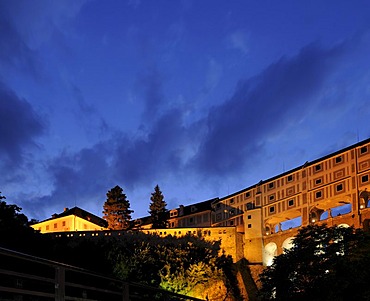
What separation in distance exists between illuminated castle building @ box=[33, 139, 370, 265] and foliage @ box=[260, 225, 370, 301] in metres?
22.8

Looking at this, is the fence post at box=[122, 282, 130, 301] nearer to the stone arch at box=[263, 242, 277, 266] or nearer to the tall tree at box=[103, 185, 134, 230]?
the stone arch at box=[263, 242, 277, 266]

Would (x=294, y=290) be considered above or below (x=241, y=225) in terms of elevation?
below

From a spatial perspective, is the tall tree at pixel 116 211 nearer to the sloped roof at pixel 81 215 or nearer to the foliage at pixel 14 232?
the sloped roof at pixel 81 215

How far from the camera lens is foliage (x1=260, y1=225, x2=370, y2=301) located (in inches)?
627

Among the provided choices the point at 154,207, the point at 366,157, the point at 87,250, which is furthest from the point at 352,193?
the point at 154,207

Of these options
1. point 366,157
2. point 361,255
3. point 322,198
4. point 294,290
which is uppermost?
point 366,157

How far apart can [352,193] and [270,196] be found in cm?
1020

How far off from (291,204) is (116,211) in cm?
1986

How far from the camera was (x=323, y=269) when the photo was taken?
17812 millimetres

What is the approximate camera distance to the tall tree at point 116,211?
192ft

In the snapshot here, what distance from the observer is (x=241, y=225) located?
53344mm

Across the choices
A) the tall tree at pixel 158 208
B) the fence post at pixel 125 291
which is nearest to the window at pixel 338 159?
the tall tree at pixel 158 208

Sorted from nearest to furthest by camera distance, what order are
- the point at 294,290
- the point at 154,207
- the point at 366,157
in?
the point at 294,290
the point at 366,157
the point at 154,207

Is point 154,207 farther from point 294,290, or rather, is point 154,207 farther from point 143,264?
point 294,290
